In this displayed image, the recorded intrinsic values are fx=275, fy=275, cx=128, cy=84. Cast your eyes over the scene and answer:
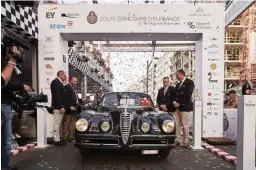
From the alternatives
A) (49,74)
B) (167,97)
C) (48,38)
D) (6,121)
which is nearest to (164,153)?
(167,97)

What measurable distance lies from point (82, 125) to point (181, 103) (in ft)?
8.00

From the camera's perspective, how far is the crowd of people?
5.75 m

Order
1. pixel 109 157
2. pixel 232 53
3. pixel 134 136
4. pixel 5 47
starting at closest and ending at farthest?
pixel 5 47
pixel 134 136
pixel 109 157
pixel 232 53

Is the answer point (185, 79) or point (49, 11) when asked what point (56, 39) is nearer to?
point (49, 11)

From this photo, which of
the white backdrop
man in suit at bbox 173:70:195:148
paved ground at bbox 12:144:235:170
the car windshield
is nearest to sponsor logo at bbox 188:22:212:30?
the white backdrop

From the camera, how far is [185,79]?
582 cm

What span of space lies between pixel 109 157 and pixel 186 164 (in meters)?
1.28

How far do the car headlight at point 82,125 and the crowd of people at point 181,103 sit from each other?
2.31 meters

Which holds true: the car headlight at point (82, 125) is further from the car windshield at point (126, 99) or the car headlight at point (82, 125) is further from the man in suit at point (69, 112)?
the man in suit at point (69, 112)

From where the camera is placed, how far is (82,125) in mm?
4184

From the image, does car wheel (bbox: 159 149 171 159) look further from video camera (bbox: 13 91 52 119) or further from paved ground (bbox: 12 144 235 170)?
video camera (bbox: 13 91 52 119)

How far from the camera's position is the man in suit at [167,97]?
606 centimetres

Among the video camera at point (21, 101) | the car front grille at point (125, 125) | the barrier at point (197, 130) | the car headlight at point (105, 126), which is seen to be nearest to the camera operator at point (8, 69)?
the video camera at point (21, 101)

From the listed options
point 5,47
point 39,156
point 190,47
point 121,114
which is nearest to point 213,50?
point 121,114
